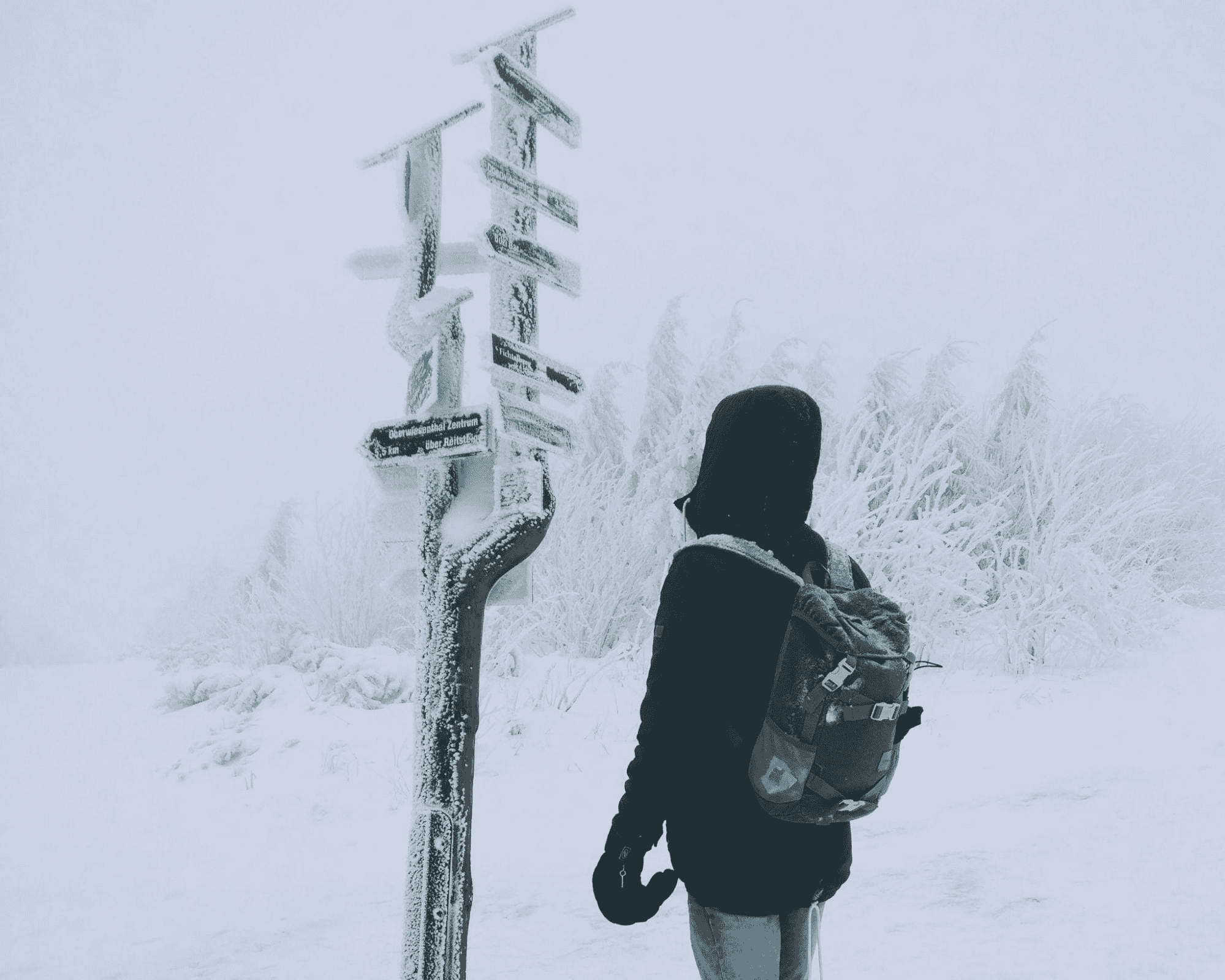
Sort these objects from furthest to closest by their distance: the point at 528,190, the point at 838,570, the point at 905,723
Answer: the point at 528,190 < the point at 838,570 < the point at 905,723

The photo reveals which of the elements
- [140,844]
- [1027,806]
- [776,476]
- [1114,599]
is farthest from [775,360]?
[776,476]

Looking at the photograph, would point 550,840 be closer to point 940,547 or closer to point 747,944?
point 747,944

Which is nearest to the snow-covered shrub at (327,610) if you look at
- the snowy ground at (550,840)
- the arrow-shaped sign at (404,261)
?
the snowy ground at (550,840)

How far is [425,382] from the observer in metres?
2.83

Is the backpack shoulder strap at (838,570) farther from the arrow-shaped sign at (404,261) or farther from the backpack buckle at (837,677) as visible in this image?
the arrow-shaped sign at (404,261)

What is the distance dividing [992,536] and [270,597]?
917cm

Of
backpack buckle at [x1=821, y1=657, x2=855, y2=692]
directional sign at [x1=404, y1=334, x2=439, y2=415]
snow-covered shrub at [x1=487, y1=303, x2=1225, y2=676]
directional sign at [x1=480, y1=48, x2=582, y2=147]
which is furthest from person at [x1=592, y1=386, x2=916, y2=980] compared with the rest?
snow-covered shrub at [x1=487, y1=303, x2=1225, y2=676]

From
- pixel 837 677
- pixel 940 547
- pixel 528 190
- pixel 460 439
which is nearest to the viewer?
pixel 837 677

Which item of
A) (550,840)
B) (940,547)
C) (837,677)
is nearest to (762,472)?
(837,677)

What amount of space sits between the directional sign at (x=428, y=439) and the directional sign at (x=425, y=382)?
70 millimetres

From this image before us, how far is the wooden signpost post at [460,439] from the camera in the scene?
8.65 ft

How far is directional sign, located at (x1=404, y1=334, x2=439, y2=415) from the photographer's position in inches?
110

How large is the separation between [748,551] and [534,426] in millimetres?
1293

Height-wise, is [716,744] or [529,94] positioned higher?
[529,94]
